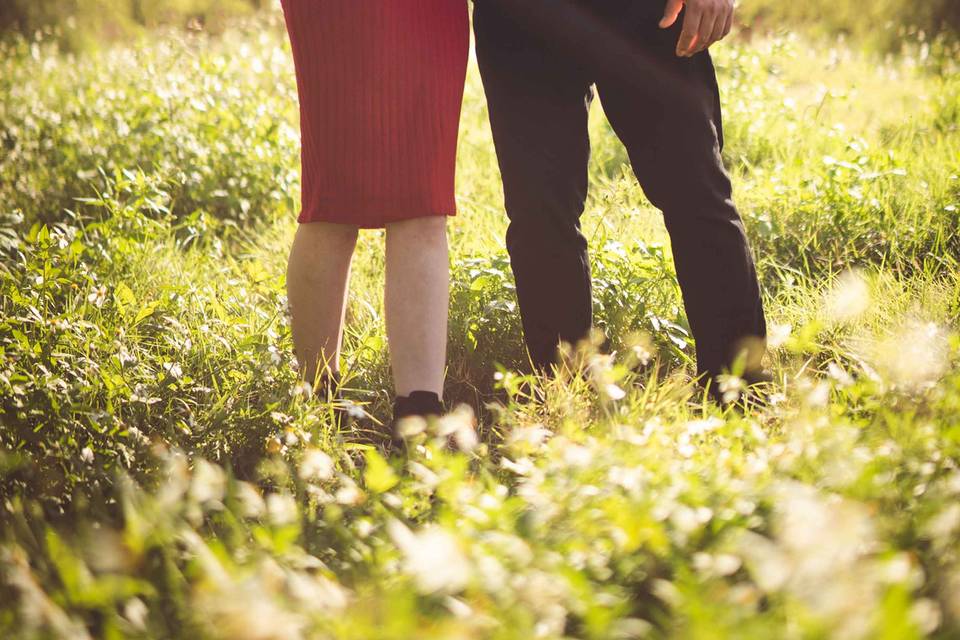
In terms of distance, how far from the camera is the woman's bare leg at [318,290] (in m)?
1.98

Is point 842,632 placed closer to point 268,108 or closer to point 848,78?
point 268,108

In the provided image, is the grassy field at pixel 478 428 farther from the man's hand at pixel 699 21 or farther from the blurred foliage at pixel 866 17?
the blurred foliage at pixel 866 17

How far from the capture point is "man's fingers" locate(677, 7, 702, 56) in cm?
173

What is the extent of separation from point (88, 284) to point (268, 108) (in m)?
1.96

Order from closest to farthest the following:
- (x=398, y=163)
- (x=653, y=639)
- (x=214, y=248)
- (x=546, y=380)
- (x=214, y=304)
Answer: (x=653, y=639)
(x=398, y=163)
(x=546, y=380)
(x=214, y=304)
(x=214, y=248)

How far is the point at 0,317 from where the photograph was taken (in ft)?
6.98

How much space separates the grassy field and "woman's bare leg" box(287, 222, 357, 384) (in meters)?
0.08

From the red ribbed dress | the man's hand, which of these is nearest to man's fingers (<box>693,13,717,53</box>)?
the man's hand

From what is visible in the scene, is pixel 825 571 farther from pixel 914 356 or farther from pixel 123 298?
pixel 123 298

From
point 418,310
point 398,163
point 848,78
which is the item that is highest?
point 848,78

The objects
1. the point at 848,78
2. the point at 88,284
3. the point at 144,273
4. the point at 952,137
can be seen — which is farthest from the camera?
the point at 848,78

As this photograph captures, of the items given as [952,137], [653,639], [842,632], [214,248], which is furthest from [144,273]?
[952,137]

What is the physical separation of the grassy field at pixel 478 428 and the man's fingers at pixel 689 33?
657 millimetres

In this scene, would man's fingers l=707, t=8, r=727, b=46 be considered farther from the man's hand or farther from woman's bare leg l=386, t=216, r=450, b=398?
woman's bare leg l=386, t=216, r=450, b=398
